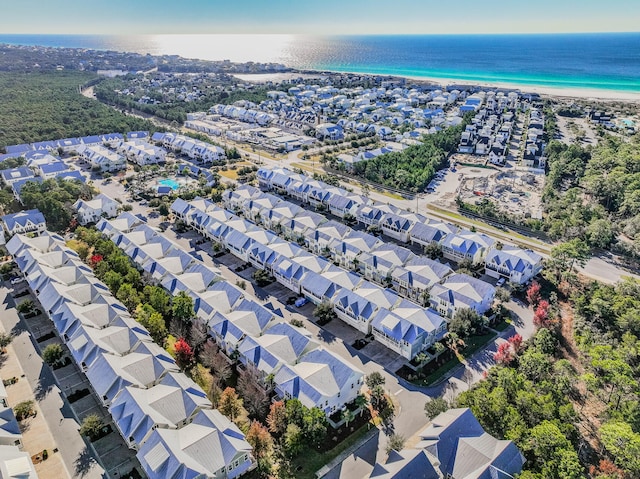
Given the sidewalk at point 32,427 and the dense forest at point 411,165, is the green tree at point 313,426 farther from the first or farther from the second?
the dense forest at point 411,165

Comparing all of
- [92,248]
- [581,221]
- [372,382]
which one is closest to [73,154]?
[92,248]

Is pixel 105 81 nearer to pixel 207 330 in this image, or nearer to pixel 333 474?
pixel 207 330

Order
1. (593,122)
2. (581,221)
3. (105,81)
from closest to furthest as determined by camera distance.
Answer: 1. (581,221)
2. (593,122)
3. (105,81)

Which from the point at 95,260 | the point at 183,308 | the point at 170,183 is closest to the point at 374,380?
the point at 183,308

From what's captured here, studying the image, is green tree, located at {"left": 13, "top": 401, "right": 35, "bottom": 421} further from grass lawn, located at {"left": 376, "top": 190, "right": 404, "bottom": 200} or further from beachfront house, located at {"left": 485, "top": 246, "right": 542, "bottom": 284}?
grass lawn, located at {"left": 376, "top": 190, "right": 404, "bottom": 200}

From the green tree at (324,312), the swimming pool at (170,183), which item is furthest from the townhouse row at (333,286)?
the swimming pool at (170,183)

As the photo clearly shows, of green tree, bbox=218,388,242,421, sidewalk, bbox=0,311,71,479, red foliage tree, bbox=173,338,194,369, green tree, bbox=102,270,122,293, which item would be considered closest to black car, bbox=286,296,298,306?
red foliage tree, bbox=173,338,194,369
